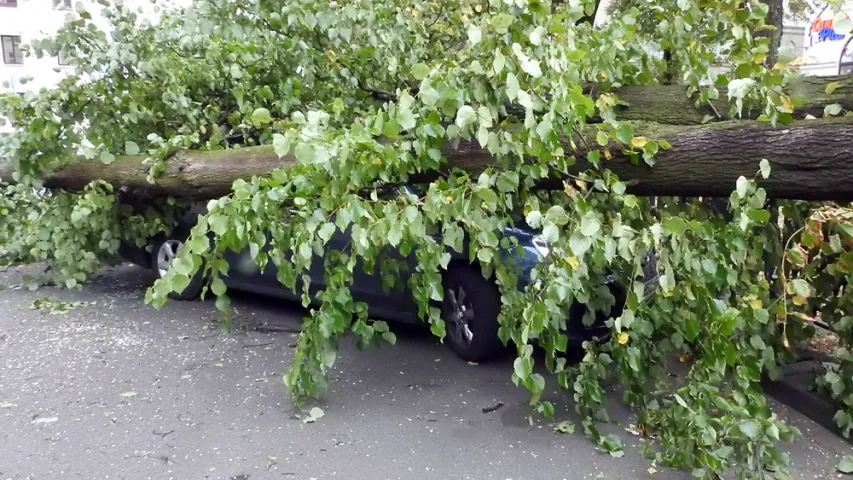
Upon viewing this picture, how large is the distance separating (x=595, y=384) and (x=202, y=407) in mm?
2416

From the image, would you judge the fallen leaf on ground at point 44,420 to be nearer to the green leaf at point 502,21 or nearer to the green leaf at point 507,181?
the green leaf at point 507,181

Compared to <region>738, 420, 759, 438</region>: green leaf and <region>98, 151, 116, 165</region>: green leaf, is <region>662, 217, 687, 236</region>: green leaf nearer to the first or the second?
<region>738, 420, 759, 438</region>: green leaf

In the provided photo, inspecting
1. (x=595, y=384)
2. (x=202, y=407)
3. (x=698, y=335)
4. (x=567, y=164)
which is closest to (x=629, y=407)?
(x=595, y=384)

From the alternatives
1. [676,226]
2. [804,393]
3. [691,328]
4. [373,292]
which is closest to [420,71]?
[676,226]

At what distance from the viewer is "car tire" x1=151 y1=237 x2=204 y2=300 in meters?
7.02

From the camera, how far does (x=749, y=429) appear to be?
3.02 meters

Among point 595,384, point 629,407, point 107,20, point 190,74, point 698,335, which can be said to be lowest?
point 629,407

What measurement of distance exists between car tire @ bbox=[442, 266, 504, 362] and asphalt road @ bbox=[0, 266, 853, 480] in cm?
14

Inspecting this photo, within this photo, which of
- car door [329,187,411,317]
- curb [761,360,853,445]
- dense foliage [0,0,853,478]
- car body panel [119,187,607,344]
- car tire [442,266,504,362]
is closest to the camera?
dense foliage [0,0,853,478]

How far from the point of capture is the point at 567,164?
3.42 m

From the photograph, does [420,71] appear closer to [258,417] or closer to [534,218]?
[534,218]

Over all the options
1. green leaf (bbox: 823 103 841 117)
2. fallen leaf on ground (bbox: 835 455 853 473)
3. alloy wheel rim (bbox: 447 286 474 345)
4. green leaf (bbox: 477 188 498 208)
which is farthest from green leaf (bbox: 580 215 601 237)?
alloy wheel rim (bbox: 447 286 474 345)

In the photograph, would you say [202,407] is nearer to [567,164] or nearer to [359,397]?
[359,397]

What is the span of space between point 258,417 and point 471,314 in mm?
1740
